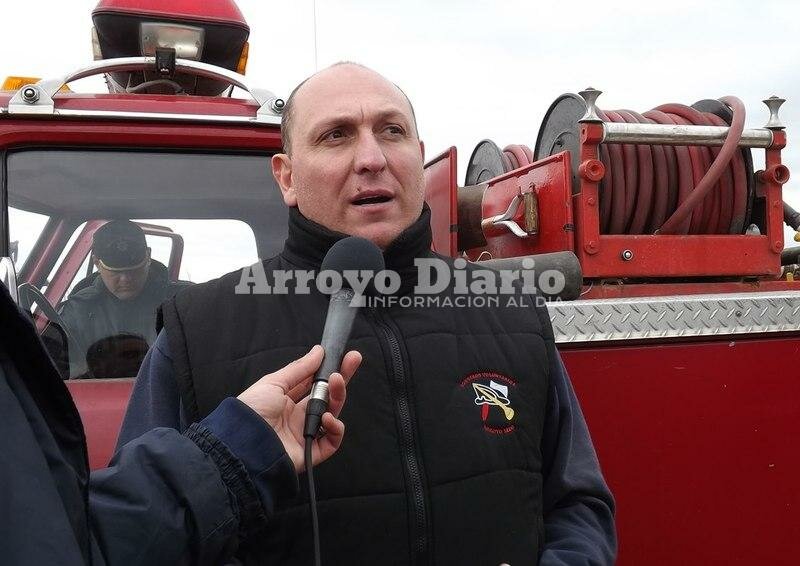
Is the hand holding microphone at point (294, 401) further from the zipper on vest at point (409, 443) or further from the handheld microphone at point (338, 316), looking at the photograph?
the zipper on vest at point (409, 443)

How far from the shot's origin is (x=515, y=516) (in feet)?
4.88

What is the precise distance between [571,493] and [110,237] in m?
1.43

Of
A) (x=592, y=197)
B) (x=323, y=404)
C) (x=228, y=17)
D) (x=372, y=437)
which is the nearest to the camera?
(x=323, y=404)

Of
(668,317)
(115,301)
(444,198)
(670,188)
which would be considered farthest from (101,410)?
(670,188)

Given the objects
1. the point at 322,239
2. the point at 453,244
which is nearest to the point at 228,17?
the point at 453,244

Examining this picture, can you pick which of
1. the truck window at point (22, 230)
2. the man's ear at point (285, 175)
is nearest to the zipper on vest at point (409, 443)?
the man's ear at point (285, 175)

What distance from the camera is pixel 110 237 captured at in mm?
2217

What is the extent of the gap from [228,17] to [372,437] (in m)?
1.88

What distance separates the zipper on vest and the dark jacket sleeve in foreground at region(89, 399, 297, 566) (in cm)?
37

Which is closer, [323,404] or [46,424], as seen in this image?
[46,424]

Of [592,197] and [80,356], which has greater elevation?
[592,197]

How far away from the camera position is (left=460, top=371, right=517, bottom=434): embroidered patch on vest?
1.53 m

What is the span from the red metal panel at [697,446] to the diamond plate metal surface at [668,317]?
38mm

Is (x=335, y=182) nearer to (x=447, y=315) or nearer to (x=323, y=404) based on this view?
(x=447, y=315)
